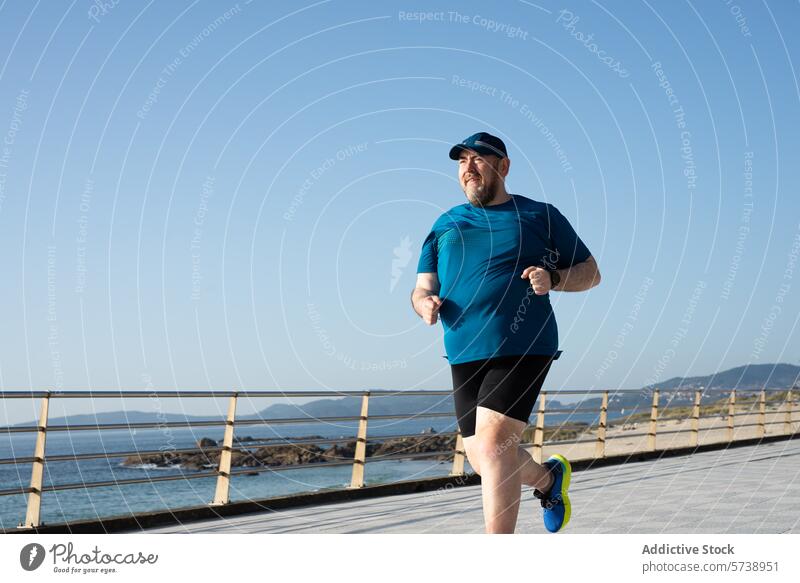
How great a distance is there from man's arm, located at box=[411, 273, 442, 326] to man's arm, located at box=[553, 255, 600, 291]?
0.45m

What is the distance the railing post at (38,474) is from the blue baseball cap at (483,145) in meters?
3.95

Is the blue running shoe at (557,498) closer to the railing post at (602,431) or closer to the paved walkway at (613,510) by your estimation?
the paved walkway at (613,510)

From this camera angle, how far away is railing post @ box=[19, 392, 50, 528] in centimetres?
590

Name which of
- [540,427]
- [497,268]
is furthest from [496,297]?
[540,427]

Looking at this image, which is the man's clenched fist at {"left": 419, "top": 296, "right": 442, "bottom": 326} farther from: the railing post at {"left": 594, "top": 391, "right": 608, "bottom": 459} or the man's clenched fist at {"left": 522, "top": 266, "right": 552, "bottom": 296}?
the railing post at {"left": 594, "top": 391, "right": 608, "bottom": 459}

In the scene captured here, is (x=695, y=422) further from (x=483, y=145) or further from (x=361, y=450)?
(x=483, y=145)

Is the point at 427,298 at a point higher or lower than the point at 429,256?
lower

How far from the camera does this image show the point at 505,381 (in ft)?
10.3

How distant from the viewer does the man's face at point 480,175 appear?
325cm

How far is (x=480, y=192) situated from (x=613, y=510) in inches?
157
